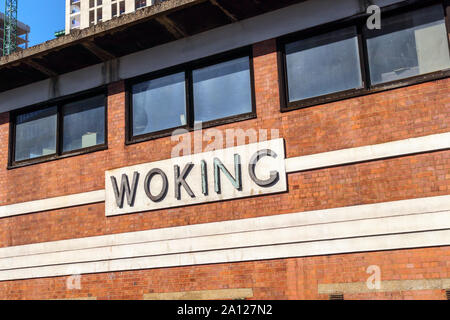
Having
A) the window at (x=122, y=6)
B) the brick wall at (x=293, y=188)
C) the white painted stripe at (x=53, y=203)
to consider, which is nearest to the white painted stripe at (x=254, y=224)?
the brick wall at (x=293, y=188)

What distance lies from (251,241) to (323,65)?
10.4 feet

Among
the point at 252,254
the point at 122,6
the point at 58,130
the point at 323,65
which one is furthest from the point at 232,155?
the point at 122,6

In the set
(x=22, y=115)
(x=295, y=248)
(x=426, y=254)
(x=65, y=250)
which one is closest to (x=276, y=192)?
(x=295, y=248)

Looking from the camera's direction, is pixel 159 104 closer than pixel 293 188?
No

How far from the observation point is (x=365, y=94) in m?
8.78

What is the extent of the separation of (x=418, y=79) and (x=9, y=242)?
8710 millimetres

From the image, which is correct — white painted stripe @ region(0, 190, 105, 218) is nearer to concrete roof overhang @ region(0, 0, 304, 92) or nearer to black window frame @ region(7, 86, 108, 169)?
black window frame @ region(7, 86, 108, 169)

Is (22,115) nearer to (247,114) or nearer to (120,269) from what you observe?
(120,269)

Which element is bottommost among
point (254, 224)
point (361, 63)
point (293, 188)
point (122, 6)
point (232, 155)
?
point (254, 224)

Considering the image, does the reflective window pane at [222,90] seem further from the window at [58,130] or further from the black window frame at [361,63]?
the window at [58,130]

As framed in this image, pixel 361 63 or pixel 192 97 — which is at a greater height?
pixel 192 97

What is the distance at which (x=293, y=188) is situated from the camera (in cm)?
903

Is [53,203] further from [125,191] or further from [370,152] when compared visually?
[370,152]

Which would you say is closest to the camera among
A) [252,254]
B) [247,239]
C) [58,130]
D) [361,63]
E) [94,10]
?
[361,63]
